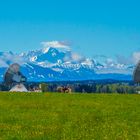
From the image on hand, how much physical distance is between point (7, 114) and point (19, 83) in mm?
62329

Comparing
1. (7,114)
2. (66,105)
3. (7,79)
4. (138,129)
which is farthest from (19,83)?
(138,129)

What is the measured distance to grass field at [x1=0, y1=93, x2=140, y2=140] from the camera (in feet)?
77.6

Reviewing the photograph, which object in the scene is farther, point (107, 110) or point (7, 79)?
point (7, 79)

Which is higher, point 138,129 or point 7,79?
point 7,79

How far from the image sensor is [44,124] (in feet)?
92.2

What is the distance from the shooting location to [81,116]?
108ft

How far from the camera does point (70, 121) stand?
97.8 ft

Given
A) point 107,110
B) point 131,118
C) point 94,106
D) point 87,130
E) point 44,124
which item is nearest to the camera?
point 87,130

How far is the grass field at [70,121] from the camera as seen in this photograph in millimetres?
23656

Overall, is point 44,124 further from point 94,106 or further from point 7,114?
point 94,106

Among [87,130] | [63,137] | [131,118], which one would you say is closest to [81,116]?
[131,118]

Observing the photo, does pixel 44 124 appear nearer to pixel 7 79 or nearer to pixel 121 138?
pixel 121 138

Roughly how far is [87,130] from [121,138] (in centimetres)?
291

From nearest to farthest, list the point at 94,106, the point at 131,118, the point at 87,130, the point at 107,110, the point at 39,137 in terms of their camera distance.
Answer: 1. the point at 39,137
2. the point at 87,130
3. the point at 131,118
4. the point at 107,110
5. the point at 94,106
